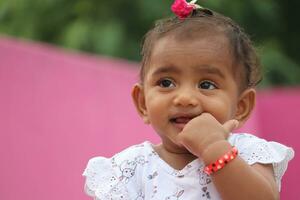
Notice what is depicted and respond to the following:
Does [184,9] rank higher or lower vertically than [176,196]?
higher

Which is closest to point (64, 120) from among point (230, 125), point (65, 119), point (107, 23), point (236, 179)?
point (65, 119)

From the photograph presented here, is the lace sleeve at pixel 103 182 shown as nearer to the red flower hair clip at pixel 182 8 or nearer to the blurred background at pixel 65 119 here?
the red flower hair clip at pixel 182 8

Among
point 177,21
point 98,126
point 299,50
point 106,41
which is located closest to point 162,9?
point 106,41

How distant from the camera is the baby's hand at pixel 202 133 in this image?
1729mm

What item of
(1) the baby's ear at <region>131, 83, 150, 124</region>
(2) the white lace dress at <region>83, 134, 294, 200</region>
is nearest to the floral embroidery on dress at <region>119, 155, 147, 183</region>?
(2) the white lace dress at <region>83, 134, 294, 200</region>

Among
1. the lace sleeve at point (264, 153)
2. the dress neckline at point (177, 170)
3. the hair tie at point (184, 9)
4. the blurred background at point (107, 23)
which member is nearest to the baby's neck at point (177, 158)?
the dress neckline at point (177, 170)

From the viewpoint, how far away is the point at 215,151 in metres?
1.70

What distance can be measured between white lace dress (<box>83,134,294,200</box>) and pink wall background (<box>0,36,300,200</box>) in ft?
6.57

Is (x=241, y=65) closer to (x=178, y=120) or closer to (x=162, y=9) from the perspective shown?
(x=178, y=120)

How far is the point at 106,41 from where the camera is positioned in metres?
6.21

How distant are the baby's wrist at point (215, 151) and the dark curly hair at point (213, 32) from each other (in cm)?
29

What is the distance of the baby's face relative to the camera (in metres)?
1.83

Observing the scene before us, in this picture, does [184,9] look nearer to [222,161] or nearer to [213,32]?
[213,32]

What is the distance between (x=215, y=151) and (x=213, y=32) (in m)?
0.36
